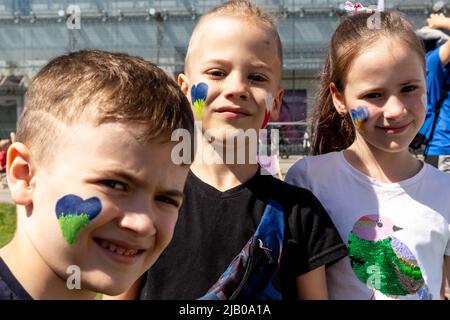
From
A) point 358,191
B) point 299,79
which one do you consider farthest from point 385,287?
point 299,79

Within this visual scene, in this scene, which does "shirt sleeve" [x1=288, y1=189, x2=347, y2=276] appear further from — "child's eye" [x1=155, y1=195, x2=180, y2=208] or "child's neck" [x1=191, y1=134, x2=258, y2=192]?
"child's eye" [x1=155, y1=195, x2=180, y2=208]

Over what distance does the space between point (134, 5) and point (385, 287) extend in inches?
904

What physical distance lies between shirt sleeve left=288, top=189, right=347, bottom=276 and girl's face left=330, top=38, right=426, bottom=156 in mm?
341

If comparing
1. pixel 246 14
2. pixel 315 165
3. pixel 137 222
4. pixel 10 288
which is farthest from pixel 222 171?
pixel 10 288

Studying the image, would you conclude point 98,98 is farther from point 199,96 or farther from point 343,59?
point 343,59

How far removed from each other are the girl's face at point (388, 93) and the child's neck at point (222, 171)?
384mm

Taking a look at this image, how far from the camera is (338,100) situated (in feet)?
6.02

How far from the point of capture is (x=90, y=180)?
1025 mm

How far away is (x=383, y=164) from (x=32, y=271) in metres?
1.13

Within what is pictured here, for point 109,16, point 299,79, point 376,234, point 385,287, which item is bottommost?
point 299,79

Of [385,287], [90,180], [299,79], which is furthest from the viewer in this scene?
[299,79]

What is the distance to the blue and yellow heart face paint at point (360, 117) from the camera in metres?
1.69

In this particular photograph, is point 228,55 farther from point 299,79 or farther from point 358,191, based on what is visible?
point 299,79
